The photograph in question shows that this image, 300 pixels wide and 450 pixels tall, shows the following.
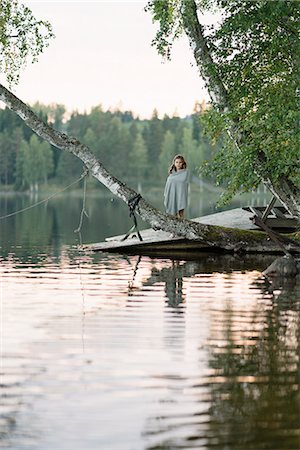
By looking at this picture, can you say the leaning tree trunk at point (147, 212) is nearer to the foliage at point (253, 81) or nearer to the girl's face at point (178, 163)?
the foliage at point (253, 81)

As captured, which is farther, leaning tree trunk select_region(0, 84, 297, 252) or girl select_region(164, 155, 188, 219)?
girl select_region(164, 155, 188, 219)

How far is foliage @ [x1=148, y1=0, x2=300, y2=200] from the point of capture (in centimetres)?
2003

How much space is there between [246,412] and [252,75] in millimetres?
13900

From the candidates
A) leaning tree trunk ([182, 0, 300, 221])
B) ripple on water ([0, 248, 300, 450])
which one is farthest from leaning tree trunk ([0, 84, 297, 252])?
ripple on water ([0, 248, 300, 450])

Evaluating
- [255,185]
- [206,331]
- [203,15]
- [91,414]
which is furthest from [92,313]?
[203,15]

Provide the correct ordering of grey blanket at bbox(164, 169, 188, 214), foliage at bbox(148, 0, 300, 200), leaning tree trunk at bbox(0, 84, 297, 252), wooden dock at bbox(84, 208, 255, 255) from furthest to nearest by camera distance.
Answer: grey blanket at bbox(164, 169, 188, 214), wooden dock at bbox(84, 208, 255, 255), leaning tree trunk at bbox(0, 84, 297, 252), foliage at bbox(148, 0, 300, 200)

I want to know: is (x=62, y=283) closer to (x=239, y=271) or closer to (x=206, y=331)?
(x=239, y=271)

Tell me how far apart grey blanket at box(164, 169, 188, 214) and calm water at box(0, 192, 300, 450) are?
278 inches

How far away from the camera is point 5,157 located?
185375 mm

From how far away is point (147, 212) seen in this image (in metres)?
22.1

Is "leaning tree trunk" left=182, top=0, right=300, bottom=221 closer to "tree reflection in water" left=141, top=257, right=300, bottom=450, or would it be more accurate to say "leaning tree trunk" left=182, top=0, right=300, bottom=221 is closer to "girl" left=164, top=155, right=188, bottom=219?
"girl" left=164, top=155, right=188, bottom=219

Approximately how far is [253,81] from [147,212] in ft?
11.4

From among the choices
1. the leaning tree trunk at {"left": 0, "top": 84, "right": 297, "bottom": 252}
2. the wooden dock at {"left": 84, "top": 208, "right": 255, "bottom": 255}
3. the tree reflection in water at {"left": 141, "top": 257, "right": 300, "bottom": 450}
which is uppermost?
the leaning tree trunk at {"left": 0, "top": 84, "right": 297, "bottom": 252}

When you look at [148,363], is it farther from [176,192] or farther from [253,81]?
[176,192]
